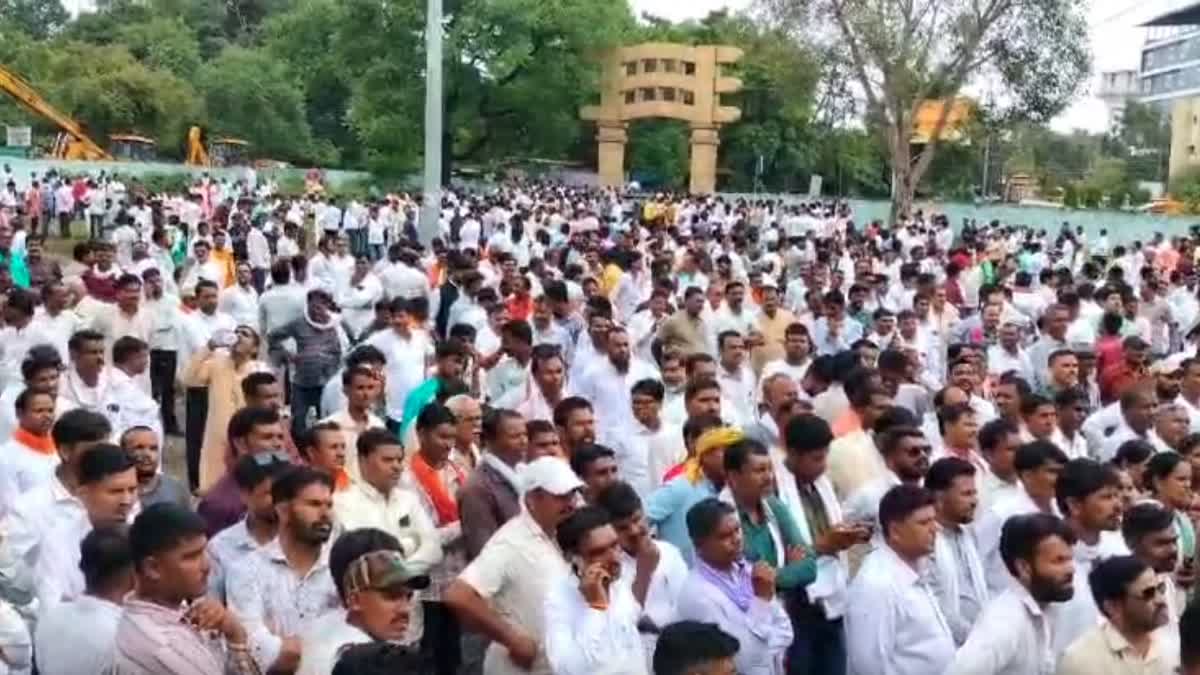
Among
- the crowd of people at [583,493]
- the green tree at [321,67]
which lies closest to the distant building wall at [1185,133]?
the green tree at [321,67]

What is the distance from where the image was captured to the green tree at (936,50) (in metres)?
31.1

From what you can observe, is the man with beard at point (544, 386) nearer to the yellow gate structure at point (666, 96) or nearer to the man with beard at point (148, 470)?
the man with beard at point (148, 470)

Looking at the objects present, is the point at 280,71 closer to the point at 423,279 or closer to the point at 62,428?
the point at 423,279

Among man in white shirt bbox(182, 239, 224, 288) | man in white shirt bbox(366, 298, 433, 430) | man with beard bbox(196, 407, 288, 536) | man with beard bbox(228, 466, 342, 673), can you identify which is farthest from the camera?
Answer: man in white shirt bbox(182, 239, 224, 288)

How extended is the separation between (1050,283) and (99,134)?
39.2m

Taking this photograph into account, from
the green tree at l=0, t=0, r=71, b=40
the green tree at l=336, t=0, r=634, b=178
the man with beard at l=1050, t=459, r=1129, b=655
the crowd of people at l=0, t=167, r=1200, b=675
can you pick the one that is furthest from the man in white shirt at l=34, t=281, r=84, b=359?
the green tree at l=0, t=0, r=71, b=40

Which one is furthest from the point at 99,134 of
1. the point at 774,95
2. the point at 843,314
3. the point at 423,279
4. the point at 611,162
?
the point at 843,314

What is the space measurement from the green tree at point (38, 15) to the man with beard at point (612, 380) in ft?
224

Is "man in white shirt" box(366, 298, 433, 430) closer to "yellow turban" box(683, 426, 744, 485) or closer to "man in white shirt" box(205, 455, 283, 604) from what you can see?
"yellow turban" box(683, 426, 744, 485)

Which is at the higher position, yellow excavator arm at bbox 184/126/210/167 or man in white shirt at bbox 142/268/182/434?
yellow excavator arm at bbox 184/126/210/167

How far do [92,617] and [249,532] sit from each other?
88 centimetres

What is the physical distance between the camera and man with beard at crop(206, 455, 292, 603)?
175 inches

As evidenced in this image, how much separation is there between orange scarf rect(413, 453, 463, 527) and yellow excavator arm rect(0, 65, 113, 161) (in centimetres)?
3762

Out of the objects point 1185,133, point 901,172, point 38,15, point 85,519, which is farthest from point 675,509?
point 38,15
